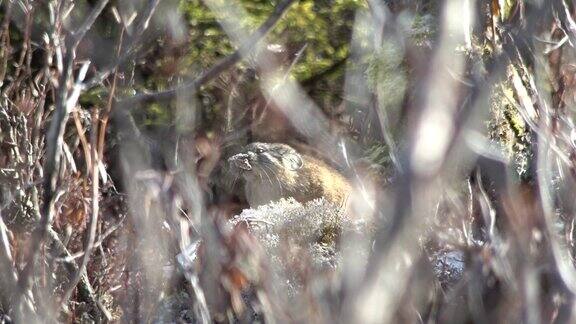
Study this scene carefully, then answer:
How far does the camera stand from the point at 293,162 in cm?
604

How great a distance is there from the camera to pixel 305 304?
2.09 m

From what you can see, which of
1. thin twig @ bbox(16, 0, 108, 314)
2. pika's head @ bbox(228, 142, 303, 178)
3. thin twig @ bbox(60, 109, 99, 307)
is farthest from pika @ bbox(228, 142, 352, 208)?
thin twig @ bbox(16, 0, 108, 314)

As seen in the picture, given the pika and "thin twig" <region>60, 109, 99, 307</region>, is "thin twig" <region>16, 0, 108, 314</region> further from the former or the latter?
the pika

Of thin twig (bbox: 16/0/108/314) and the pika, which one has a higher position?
thin twig (bbox: 16/0/108/314)

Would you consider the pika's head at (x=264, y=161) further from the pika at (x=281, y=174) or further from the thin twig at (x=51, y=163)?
the thin twig at (x=51, y=163)

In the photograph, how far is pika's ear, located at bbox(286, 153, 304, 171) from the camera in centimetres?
604

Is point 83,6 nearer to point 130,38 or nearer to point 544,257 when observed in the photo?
point 130,38

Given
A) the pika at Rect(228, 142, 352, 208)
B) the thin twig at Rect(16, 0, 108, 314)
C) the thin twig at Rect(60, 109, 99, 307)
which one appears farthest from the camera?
the pika at Rect(228, 142, 352, 208)

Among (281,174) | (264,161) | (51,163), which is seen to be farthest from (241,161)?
(51,163)

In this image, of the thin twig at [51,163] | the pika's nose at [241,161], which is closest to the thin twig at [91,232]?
the thin twig at [51,163]

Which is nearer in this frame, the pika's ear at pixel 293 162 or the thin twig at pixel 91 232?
the thin twig at pixel 91 232

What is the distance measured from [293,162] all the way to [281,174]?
0.39 ft

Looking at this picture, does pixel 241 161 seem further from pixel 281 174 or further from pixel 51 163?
pixel 51 163

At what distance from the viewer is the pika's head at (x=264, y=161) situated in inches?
238
